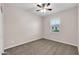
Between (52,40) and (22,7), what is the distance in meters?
0.63

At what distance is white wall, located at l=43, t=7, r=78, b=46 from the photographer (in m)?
1.15

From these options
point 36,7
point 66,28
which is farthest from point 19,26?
point 66,28

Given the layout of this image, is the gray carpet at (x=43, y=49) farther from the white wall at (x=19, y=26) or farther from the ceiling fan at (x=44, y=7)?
the ceiling fan at (x=44, y=7)

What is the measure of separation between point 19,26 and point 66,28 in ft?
2.16

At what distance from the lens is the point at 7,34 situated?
1145 millimetres

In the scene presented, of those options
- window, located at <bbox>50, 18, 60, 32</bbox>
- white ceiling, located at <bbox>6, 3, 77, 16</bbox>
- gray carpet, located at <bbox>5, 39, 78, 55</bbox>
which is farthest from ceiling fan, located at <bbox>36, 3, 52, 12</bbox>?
gray carpet, located at <bbox>5, 39, 78, 55</bbox>

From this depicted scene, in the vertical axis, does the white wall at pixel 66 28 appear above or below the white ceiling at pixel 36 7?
below

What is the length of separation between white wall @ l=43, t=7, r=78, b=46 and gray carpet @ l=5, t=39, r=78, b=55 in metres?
0.07

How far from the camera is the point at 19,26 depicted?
47.0 inches

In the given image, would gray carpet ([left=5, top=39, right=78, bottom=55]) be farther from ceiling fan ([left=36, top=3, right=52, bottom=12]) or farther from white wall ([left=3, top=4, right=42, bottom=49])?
ceiling fan ([left=36, top=3, right=52, bottom=12])

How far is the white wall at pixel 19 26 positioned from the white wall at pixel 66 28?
0.12m

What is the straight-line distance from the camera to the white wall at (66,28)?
1.15 m

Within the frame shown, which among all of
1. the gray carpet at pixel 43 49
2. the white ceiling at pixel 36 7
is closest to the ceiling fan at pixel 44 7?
the white ceiling at pixel 36 7
